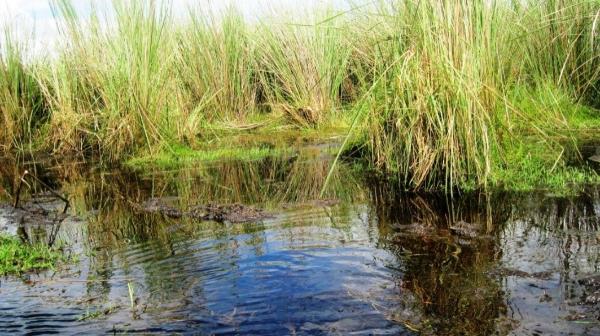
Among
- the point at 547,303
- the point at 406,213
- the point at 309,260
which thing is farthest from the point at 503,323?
the point at 406,213

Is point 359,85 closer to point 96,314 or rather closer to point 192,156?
point 192,156

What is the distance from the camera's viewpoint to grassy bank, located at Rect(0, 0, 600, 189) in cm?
435

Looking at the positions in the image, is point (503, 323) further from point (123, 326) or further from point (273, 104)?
point (273, 104)

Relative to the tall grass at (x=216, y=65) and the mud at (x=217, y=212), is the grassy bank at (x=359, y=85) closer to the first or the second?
the tall grass at (x=216, y=65)

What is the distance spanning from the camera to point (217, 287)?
281 centimetres

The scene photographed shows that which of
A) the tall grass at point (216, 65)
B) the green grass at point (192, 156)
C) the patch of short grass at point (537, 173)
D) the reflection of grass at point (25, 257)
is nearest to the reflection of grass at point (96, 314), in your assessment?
the reflection of grass at point (25, 257)

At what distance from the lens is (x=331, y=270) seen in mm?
2967

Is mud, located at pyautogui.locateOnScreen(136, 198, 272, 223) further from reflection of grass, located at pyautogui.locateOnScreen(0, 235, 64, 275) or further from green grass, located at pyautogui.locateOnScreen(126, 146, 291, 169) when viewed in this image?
green grass, located at pyautogui.locateOnScreen(126, 146, 291, 169)

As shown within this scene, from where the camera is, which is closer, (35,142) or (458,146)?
(458,146)

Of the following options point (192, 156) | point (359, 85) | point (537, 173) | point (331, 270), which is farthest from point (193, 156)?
point (331, 270)

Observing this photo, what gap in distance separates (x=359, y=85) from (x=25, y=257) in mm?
5939

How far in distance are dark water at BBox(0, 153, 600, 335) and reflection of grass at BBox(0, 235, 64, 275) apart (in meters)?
0.12

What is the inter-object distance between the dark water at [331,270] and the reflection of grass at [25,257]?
0.12 m

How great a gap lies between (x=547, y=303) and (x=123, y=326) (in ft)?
5.43
